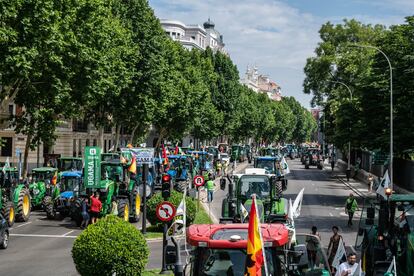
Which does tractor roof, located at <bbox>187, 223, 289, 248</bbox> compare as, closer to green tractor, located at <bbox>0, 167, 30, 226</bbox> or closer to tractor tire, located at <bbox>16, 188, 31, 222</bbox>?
green tractor, located at <bbox>0, 167, 30, 226</bbox>

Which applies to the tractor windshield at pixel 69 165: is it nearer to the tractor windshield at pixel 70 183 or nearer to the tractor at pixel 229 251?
the tractor windshield at pixel 70 183

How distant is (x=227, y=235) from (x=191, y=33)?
5097 inches

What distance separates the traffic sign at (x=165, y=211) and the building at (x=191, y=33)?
95628 millimetres

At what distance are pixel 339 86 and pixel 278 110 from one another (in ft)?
290

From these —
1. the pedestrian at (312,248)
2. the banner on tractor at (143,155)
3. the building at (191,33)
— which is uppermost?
the building at (191,33)

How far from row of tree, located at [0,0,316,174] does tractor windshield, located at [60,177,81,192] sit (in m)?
4.50

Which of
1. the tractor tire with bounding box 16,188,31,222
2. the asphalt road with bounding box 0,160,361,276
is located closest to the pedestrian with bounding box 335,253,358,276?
the asphalt road with bounding box 0,160,361,276

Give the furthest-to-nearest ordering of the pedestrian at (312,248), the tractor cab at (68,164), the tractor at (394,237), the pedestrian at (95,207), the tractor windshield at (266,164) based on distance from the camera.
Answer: the tractor windshield at (266,164) → the tractor cab at (68,164) → the pedestrian at (95,207) → the tractor at (394,237) → the pedestrian at (312,248)

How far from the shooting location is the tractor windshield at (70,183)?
30938 millimetres

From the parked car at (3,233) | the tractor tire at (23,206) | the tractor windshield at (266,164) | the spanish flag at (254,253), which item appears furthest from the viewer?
the tractor windshield at (266,164)

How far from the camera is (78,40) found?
33.8 metres

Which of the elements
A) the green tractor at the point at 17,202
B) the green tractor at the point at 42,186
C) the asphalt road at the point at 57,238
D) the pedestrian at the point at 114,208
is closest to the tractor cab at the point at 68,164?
the green tractor at the point at 42,186

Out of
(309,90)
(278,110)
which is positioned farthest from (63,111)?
(278,110)

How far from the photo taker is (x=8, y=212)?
1037 inches
